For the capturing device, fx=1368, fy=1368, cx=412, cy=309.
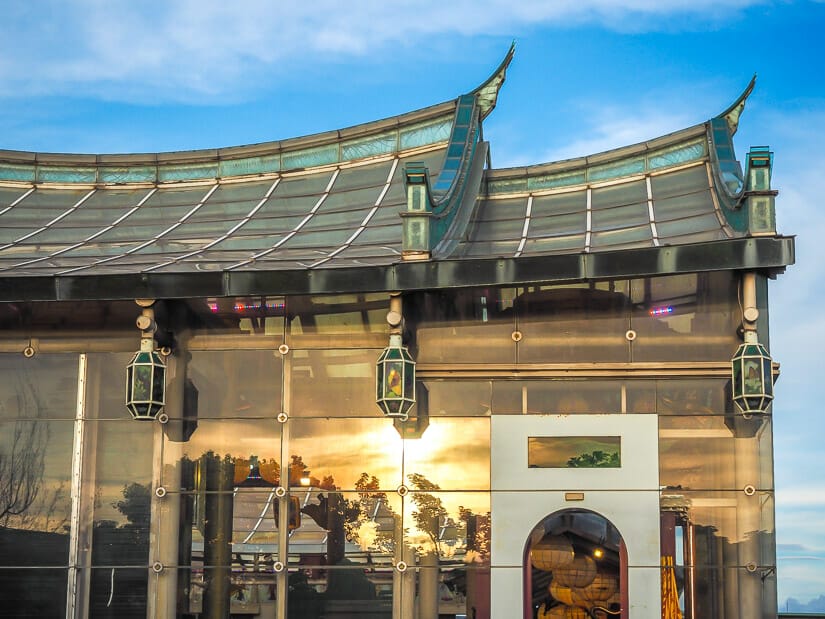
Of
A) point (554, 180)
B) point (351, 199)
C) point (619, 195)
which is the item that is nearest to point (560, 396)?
point (619, 195)

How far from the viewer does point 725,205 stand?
26594mm

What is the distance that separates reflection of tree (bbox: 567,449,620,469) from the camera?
25328 millimetres

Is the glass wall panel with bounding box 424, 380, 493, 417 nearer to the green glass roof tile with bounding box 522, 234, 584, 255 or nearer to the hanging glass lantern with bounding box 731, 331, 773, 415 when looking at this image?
the green glass roof tile with bounding box 522, 234, 584, 255

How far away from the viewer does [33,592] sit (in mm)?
26281

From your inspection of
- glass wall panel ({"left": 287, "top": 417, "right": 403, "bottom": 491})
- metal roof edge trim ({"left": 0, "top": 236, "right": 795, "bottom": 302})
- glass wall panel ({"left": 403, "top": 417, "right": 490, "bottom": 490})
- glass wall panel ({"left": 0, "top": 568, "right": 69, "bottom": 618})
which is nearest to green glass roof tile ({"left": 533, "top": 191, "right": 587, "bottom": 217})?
metal roof edge trim ({"left": 0, "top": 236, "right": 795, "bottom": 302})

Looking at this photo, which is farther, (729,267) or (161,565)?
(161,565)

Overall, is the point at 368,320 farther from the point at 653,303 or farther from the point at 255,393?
the point at 653,303

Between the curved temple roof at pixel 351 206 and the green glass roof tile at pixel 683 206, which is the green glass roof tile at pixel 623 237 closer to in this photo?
the curved temple roof at pixel 351 206

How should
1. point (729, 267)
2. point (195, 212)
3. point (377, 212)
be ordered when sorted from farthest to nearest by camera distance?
point (195, 212), point (377, 212), point (729, 267)

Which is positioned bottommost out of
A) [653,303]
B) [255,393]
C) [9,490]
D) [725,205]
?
[9,490]

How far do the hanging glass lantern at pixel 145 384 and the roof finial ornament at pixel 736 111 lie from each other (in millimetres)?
12997

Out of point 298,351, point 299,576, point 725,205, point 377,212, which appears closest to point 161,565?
point 299,576

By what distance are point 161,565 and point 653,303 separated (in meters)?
10.6

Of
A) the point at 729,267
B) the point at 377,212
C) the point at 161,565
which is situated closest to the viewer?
the point at 729,267
